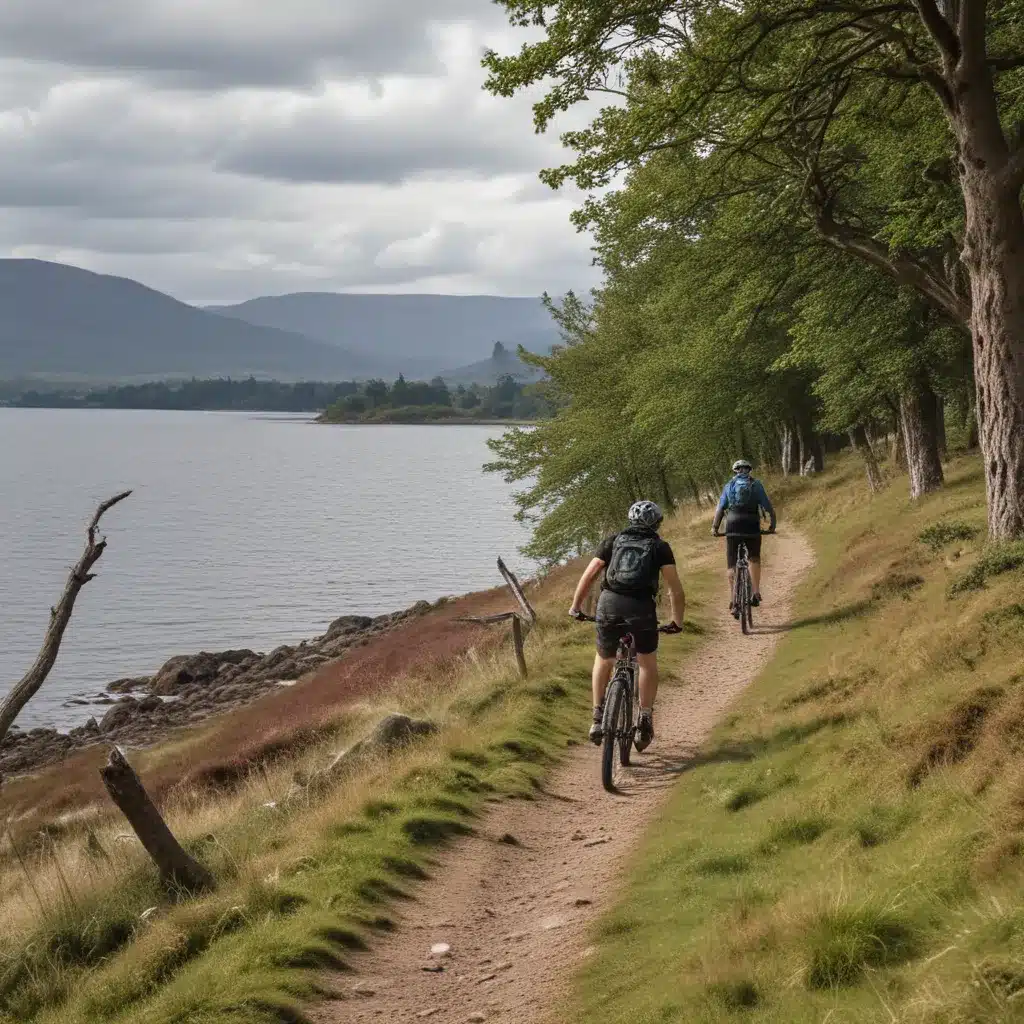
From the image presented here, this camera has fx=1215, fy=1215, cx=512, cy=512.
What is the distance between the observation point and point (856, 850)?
790 cm

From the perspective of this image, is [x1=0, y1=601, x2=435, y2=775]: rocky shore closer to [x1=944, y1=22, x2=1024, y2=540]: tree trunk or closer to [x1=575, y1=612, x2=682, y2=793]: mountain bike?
[x1=575, y1=612, x2=682, y2=793]: mountain bike

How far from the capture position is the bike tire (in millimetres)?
12109

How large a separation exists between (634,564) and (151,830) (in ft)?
16.6

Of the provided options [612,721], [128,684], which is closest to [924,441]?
[612,721]

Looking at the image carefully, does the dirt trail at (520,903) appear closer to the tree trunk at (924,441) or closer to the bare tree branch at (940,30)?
the bare tree branch at (940,30)

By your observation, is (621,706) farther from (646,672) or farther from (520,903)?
(520,903)

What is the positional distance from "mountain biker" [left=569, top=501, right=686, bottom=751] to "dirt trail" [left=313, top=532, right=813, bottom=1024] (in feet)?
3.09

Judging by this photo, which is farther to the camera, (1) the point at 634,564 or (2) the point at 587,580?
(2) the point at 587,580

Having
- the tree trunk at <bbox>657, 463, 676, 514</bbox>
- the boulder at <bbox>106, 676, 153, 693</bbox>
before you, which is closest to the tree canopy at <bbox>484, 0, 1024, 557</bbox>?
the tree trunk at <bbox>657, 463, 676, 514</bbox>

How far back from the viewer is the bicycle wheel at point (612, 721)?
39.0 ft

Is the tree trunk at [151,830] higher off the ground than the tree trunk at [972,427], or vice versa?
the tree trunk at [972,427]

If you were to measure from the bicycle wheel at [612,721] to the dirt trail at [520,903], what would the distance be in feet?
0.82

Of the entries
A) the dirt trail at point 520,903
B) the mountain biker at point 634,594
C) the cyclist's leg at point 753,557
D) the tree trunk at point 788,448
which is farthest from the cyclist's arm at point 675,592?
the tree trunk at point 788,448

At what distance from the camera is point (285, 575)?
72125 millimetres
